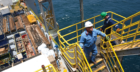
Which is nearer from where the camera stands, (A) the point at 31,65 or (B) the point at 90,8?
(A) the point at 31,65

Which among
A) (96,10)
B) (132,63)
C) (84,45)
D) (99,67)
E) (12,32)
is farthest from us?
(96,10)

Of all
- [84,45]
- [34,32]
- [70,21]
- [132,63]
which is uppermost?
[84,45]

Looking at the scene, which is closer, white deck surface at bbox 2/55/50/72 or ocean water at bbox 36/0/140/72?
white deck surface at bbox 2/55/50/72

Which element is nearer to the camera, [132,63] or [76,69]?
[76,69]

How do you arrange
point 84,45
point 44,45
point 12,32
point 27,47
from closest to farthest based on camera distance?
point 84,45, point 44,45, point 27,47, point 12,32

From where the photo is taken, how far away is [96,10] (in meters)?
21.8

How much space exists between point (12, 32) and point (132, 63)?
14125 mm

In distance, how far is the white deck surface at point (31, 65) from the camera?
6.02 metres

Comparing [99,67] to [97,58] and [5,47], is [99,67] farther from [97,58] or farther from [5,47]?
[5,47]

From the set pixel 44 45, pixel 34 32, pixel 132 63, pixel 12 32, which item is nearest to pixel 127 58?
pixel 132 63

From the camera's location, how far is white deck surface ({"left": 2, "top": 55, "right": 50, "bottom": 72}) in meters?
6.02

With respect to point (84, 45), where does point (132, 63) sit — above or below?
below

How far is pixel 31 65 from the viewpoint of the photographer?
626 cm

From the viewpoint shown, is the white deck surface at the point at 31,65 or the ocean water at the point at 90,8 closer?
the white deck surface at the point at 31,65
